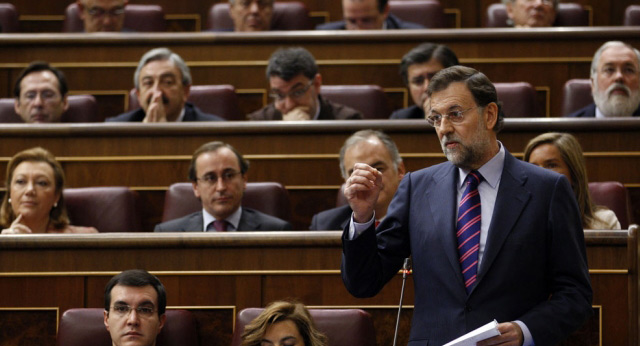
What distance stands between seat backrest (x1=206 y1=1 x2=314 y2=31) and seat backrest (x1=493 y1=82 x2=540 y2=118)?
53 cm

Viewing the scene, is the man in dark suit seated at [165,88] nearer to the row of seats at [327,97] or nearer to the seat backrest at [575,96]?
the row of seats at [327,97]

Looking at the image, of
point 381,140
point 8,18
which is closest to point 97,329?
point 381,140

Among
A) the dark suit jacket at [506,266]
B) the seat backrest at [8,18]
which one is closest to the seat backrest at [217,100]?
the seat backrest at [8,18]

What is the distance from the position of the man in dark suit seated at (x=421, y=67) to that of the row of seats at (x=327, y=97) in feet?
0.24

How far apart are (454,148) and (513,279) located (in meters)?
0.11

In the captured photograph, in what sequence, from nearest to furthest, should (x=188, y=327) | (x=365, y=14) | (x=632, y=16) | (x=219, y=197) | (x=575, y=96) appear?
(x=188, y=327)
(x=219, y=197)
(x=575, y=96)
(x=365, y=14)
(x=632, y=16)

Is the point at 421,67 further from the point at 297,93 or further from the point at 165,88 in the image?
the point at 165,88

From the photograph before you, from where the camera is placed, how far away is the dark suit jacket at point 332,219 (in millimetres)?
1271

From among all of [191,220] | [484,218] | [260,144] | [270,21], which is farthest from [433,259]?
[270,21]

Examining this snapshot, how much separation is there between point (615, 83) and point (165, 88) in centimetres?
72

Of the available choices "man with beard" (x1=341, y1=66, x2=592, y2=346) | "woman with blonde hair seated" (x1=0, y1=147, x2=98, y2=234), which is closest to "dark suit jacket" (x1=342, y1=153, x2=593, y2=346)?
"man with beard" (x1=341, y1=66, x2=592, y2=346)

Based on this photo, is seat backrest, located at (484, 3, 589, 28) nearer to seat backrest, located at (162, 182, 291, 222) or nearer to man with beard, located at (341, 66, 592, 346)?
seat backrest, located at (162, 182, 291, 222)

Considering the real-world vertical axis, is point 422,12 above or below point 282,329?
above

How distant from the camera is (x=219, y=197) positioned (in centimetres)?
131
